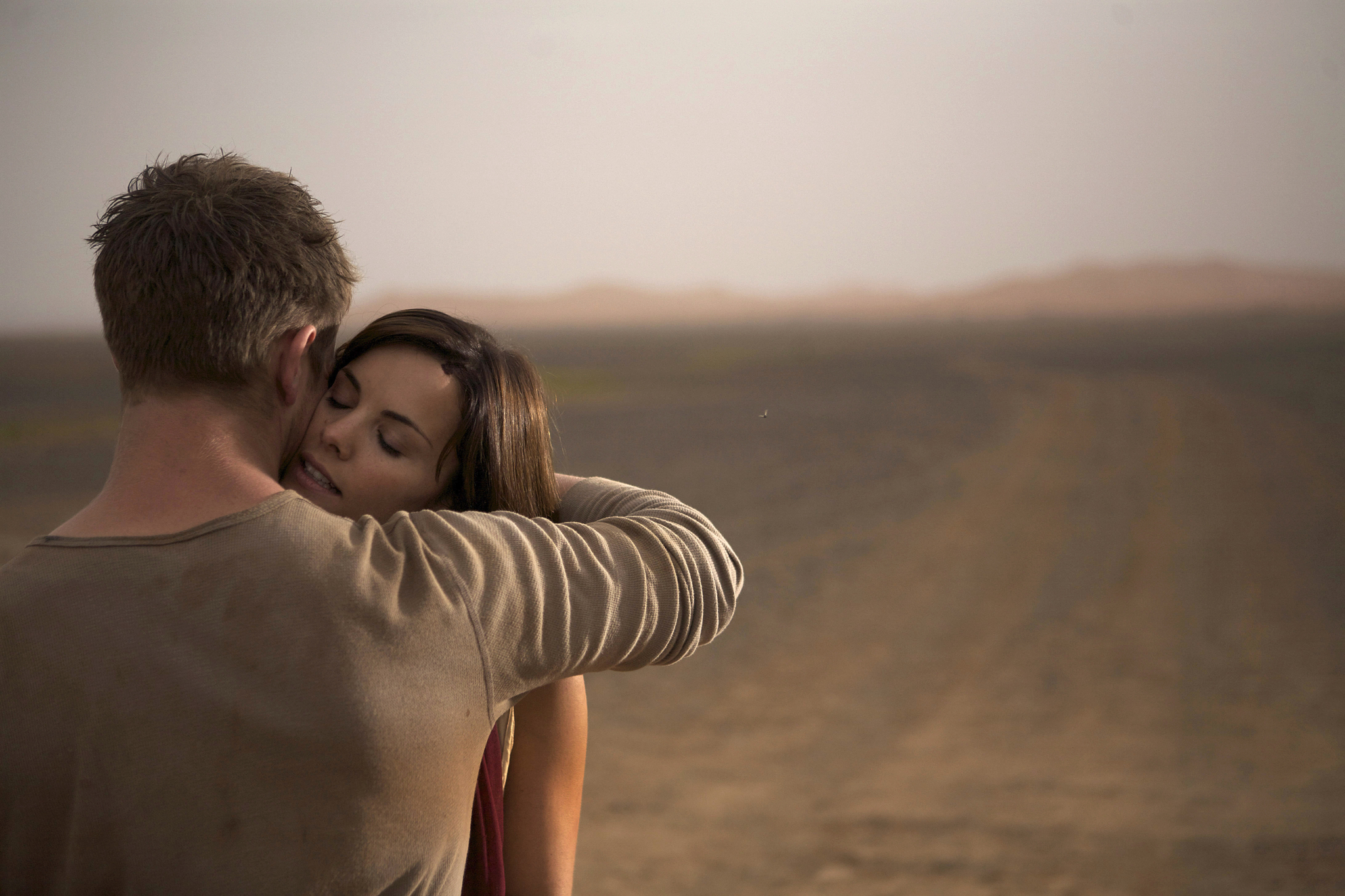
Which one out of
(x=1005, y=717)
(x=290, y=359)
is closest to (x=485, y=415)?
(x=290, y=359)

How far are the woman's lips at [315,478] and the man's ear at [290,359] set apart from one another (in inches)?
14.7

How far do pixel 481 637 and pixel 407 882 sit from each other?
39 cm

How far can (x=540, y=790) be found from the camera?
2.10 metres

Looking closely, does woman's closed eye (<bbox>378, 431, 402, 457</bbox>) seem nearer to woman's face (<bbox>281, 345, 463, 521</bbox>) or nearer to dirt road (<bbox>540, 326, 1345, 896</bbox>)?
woman's face (<bbox>281, 345, 463, 521</bbox>)

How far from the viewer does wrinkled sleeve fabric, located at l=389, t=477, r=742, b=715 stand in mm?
1513

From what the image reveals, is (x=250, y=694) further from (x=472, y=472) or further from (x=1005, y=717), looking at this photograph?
(x=1005, y=717)

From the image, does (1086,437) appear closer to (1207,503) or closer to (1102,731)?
(1207,503)

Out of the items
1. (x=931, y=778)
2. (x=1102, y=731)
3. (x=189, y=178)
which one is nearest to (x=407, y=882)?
(x=189, y=178)

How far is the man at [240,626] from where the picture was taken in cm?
137

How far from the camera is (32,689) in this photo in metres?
1.36

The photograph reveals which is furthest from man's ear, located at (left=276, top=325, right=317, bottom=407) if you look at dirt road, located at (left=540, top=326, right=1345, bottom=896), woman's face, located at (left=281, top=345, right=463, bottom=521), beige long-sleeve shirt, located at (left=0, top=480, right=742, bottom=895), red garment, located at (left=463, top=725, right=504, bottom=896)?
dirt road, located at (left=540, top=326, right=1345, bottom=896)

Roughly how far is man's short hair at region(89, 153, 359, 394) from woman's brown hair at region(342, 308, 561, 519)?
1.57 ft

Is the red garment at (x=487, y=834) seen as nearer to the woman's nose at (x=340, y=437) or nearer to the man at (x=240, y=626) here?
the man at (x=240, y=626)

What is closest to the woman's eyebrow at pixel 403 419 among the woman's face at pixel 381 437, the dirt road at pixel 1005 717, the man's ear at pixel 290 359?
the woman's face at pixel 381 437
